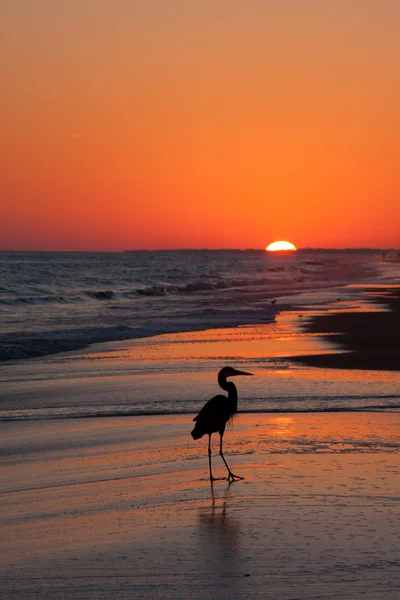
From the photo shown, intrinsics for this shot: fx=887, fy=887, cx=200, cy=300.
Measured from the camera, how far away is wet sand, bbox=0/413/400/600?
18.5ft

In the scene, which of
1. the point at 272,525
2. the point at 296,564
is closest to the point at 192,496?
the point at 272,525

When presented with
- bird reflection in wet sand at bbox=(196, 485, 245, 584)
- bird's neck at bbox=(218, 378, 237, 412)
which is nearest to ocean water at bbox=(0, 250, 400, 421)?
bird's neck at bbox=(218, 378, 237, 412)

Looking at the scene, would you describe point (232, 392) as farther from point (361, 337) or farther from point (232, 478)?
point (361, 337)

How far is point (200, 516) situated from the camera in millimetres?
7188

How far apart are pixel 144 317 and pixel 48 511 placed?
2598 cm

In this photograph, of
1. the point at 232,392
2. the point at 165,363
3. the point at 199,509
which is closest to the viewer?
the point at 199,509

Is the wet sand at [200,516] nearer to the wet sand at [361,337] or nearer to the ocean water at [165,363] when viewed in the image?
the ocean water at [165,363]

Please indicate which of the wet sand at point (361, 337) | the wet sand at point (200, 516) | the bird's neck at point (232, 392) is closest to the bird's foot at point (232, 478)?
the wet sand at point (200, 516)

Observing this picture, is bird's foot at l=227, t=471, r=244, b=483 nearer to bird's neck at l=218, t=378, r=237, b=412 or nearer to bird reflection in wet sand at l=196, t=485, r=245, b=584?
bird reflection in wet sand at l=196, t=485, r=245, b=584

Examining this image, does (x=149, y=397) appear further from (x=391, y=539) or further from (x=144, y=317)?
(x=144, y=317)

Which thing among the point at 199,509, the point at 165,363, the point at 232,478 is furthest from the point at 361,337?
the point at 199,509

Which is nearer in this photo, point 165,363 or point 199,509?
point 199,509

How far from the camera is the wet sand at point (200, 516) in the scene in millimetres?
5629

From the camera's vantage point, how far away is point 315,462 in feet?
28.4
